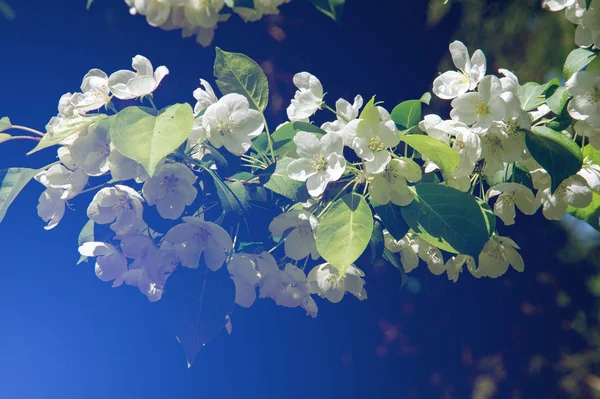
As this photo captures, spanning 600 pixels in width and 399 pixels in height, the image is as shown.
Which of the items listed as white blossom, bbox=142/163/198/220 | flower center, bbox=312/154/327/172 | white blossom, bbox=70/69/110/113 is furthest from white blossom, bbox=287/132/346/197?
white blossom, bbox=70/69/110/113

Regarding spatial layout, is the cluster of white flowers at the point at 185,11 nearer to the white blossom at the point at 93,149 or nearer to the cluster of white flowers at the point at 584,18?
the white blossom at the point at 93,149

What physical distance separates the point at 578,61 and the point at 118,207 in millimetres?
539

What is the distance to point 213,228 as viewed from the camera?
1.61 feet

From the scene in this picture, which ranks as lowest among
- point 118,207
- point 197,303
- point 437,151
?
point 197,303

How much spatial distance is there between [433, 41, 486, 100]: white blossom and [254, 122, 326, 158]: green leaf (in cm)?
14

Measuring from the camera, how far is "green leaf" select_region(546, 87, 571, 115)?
503mm

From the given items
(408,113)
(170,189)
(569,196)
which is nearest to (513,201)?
(569,196)

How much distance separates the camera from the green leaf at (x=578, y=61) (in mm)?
553

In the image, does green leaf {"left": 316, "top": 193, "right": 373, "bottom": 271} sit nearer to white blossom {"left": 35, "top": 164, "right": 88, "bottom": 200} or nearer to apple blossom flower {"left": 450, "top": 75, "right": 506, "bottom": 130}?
apple blossom flower {"left": 450, "top": 75, "right": 506, "bottom": 130}

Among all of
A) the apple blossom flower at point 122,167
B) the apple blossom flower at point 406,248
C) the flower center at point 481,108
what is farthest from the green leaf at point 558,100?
the apple blossom flower at point 122,167

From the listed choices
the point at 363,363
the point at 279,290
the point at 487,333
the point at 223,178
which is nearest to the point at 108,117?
the point at 223,178

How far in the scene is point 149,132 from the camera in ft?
1.43

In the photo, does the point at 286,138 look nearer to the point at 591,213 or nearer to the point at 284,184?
the point at 284,184

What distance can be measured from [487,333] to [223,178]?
0.71 meters
